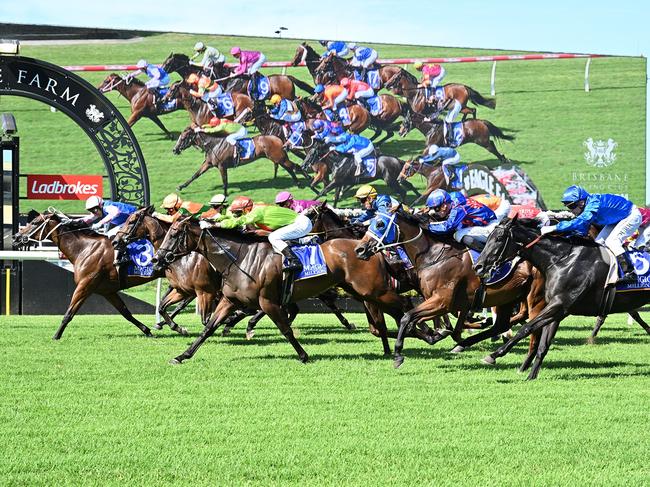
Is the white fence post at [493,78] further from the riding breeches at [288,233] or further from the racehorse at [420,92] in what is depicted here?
the riding breeches at [288,233]

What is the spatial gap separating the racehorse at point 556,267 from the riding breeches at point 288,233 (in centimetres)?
219

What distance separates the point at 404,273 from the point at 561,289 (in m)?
2.68

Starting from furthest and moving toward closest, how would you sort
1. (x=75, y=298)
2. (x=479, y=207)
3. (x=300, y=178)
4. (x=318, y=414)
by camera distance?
1. (x=300, y=178)
2. (x=75, y=298)
3. (x=479, y=207)
4. (x=318, y=414)

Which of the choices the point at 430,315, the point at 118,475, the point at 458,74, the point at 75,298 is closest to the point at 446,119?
the point at 458,74

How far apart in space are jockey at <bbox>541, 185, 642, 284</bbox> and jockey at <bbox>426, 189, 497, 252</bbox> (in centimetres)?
124

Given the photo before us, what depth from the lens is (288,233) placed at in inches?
410

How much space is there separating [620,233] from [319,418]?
3.96 m

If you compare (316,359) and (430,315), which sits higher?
(430,315)

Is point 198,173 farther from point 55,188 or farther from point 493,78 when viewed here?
point 55,188

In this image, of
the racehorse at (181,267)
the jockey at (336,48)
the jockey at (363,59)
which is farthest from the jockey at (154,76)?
the racehorse at (181,267)

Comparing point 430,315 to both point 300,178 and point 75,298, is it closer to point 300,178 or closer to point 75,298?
point 75,298

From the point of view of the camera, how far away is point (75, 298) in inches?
507

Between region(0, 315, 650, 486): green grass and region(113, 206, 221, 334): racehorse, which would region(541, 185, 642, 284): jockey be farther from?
region(113, 206, 221, 334): racehorse

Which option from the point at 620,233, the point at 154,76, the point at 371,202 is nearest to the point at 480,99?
the point at 154,76
